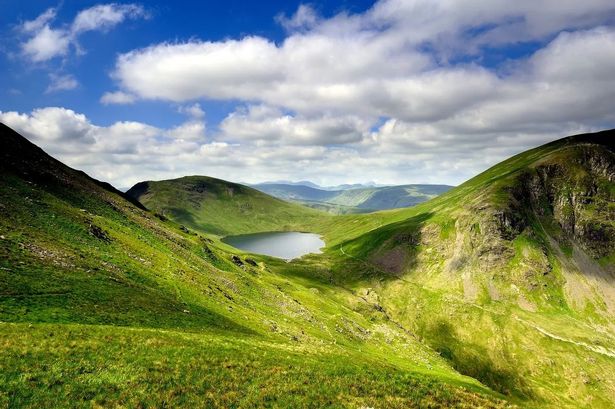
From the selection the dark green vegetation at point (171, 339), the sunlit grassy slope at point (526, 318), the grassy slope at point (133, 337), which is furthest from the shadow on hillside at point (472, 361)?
the grassy slope at point (133, 337)

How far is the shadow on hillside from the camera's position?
12455 centimetres

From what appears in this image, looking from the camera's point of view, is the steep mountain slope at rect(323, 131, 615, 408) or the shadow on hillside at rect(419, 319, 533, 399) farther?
the steep mountain slope at rect(323, 131, 615, 408)

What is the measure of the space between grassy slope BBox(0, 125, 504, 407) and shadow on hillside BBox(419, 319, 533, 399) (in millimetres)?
86463

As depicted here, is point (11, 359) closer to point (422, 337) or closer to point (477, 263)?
point (422, 337)

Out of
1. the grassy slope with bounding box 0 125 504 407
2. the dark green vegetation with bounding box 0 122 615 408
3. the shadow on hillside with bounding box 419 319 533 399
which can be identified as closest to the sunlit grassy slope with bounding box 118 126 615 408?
the shadow on hillside with bounding box 419 319 533 399

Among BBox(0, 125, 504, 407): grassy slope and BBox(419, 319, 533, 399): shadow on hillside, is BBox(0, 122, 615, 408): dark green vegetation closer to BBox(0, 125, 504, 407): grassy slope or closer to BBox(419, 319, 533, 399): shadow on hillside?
BBox(0, 125, 504, 407): grassy slope

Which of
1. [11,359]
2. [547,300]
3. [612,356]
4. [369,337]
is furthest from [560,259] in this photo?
[11,359]

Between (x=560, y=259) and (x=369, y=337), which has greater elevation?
(x=560, y=259)

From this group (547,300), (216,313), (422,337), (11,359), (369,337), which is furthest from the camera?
(547,300)

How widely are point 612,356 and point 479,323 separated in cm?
4584

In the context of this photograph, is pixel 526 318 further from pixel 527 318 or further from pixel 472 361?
pixel 472 361

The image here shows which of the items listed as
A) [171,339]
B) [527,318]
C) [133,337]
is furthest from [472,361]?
[133,337]

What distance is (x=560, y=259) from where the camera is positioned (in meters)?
195

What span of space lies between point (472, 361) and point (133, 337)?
457ft
